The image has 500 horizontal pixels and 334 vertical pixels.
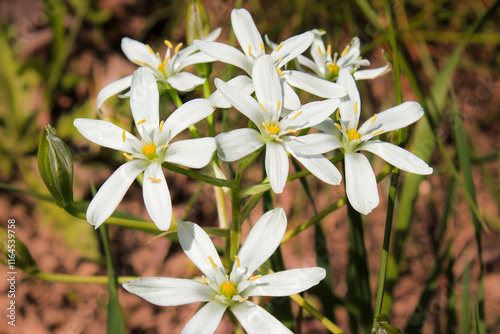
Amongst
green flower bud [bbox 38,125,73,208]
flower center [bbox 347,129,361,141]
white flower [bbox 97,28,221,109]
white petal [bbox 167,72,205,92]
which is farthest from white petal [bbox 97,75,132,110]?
flower center [bbox 347,129,361,141]

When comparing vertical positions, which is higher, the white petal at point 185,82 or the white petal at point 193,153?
the white petal at point 185,82

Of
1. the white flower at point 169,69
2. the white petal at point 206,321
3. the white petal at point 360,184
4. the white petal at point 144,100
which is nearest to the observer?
the white petal at point 206,321

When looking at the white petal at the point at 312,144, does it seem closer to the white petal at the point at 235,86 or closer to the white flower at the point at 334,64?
the white petal at the point at 235,86

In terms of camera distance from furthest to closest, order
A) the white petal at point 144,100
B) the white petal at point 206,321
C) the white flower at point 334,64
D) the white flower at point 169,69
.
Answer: the white flower at point 334,64 < the white flower at point 169,69 < the white petal at point 144,100 < the white petal at point 206,321

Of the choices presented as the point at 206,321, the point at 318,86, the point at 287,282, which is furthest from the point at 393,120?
the point at 206,321

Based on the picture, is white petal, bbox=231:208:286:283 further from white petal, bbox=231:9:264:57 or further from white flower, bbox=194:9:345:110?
white petal, bbox=231:9:264:57

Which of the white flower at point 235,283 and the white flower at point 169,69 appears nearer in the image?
the white flower at point 235,283

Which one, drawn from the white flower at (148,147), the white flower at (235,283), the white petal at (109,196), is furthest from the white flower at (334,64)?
the white petal at (109,196)

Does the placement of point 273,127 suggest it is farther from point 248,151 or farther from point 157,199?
point 157,199
